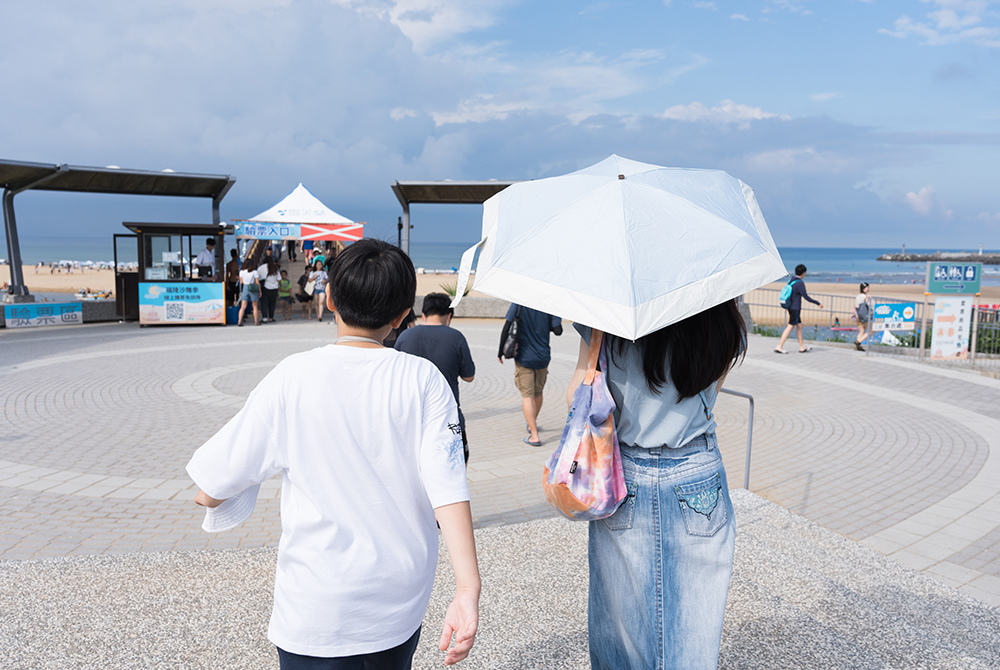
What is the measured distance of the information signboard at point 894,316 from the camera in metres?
13.2

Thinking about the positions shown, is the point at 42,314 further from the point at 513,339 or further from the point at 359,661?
Result: the point at 359,661

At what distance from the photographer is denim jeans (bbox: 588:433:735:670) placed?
202 centimetres

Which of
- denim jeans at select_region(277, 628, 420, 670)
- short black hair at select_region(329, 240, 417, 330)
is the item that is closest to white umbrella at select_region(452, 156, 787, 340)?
short black hair at select_region(329, 240, 417, 330)

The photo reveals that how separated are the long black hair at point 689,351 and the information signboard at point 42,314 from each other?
57.0 ft

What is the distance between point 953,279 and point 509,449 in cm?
1021

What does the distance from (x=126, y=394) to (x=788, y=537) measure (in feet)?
26.9

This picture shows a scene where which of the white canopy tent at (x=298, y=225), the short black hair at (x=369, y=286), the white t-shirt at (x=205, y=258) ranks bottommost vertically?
the short black hair at (x=369, y=286)

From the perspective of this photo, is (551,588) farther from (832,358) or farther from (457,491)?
(832,358)

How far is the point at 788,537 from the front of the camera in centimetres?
438

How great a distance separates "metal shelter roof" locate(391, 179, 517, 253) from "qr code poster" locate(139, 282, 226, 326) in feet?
15.9

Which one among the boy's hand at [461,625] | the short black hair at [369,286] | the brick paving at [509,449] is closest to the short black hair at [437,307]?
the brick paving at [509,449]

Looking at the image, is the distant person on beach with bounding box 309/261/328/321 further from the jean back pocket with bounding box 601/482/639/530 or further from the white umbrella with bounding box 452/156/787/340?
the jean back pocket with bounding box 601/482/639/530

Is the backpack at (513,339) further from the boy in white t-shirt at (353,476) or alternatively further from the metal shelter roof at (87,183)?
the metal shelter roof at (87,183)

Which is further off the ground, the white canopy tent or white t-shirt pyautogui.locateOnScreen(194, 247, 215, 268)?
the white canopy tent
